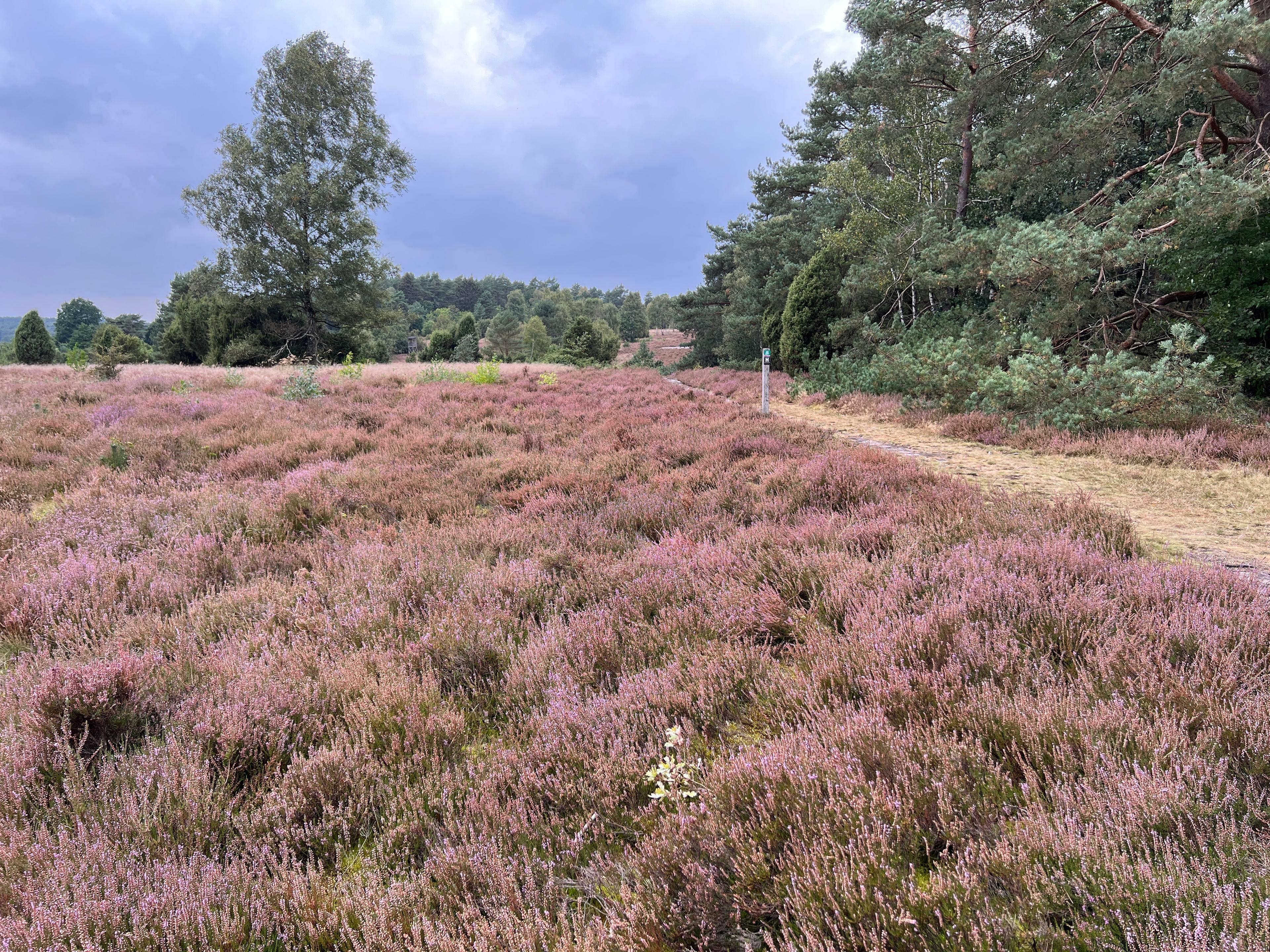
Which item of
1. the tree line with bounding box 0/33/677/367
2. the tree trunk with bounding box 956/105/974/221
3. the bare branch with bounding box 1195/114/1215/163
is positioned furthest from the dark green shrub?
the tree line with bounding box 0/33/677/367

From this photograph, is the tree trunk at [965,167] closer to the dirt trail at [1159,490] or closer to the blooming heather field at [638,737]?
the dirt trail at [1159,490]

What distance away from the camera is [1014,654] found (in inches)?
82.0

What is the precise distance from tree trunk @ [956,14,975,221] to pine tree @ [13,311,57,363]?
55.7 metres

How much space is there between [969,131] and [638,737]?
48.4ft

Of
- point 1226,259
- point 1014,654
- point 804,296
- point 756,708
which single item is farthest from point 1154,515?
point 804,296

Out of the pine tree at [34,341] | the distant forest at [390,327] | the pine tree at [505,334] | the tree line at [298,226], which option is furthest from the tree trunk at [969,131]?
the pine tree at [34,341]

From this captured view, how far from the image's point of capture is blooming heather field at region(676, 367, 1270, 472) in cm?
541

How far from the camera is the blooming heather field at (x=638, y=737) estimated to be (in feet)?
4.26

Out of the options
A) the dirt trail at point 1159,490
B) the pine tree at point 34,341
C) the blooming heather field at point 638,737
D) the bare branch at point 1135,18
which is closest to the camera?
the blooming heather field at point 638,737

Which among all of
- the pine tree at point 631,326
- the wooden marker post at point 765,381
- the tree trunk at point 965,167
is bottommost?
the wooden marker post at point 765,381

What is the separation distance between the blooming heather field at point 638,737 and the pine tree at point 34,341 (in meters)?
52.3

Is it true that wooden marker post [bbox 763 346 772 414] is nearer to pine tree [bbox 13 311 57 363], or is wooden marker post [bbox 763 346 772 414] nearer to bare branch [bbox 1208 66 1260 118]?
bare branch [bbox 1208 66 1260 118]

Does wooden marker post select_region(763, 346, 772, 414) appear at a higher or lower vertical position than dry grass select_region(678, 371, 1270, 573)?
higher

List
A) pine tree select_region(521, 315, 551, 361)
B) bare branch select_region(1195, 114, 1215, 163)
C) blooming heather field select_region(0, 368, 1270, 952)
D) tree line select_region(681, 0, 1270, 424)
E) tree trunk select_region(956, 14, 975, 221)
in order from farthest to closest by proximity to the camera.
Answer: pine tree select_region(521, 315, 551, 361)
tree trunk select_region(956, 14, 975, 221)
bare branch select_region(1195, 114, 1215, 163)
tree line select_region(681, 0, 1270, 424)
blooming heather field select_region(0, 368, 1270, 952)
